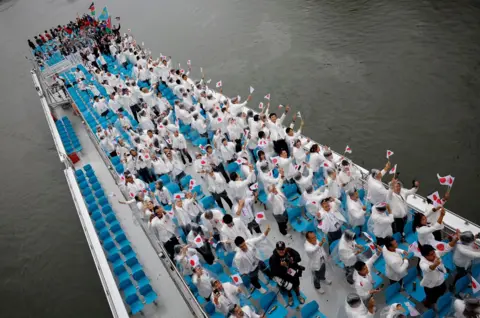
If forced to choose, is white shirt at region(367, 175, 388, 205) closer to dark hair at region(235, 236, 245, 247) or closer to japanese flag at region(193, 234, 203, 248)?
dark hair at region(235, 236, 245, 247)

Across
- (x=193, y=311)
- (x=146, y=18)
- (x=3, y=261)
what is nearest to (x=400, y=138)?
(x=193, y=311)

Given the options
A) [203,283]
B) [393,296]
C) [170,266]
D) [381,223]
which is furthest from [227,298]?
[381,223]

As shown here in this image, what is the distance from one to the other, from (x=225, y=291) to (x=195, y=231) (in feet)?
6.79

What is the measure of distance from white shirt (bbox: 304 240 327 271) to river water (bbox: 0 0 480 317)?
5.87 metres

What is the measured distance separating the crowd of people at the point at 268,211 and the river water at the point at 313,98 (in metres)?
3.96

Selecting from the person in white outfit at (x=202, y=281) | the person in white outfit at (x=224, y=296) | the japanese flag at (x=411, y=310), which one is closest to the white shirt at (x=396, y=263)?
the japanese flag at (x=411, y=310)

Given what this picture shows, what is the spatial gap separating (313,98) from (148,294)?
38.6 ft

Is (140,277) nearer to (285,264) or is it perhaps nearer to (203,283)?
(203,283)

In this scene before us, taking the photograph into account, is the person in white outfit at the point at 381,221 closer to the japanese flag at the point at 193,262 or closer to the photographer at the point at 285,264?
the photographer at the point at 285,264

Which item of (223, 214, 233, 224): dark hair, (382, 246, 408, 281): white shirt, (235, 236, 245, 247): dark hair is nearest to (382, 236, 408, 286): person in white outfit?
(382, 246, 408, 281): white shirt

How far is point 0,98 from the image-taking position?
2523 cm

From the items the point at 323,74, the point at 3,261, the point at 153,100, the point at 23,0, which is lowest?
the point at 3,261

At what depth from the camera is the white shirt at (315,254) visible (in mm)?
6684

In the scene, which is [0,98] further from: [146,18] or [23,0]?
[23,0]
